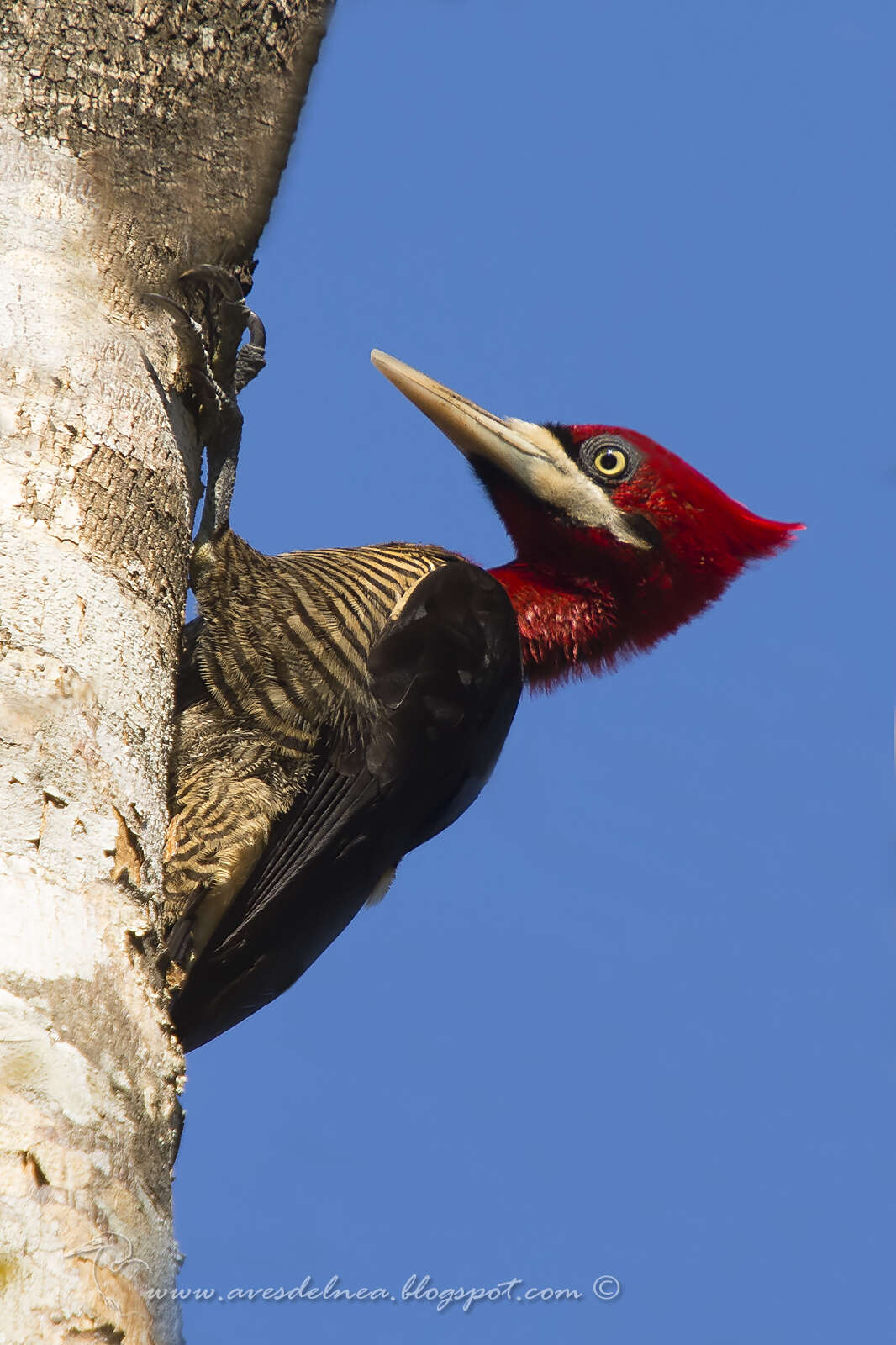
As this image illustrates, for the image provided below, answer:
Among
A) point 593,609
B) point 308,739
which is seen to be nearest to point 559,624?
point 593,609

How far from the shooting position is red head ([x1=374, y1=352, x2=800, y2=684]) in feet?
16.6

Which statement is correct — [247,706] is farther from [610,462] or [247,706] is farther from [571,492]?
[610,462]

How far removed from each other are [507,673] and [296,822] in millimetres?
879

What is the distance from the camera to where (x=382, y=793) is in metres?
3.90

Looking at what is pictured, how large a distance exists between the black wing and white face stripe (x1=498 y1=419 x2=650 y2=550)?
906 mm

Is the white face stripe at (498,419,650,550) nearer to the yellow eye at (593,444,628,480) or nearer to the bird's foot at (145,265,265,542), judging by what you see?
the yellow eye at (593,444,628,480)

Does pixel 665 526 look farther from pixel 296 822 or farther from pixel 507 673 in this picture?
pixel 296 822

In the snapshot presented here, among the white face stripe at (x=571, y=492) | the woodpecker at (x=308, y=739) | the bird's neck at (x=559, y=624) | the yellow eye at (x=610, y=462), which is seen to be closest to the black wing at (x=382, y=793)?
the woodpecker at (x=308, y=739)

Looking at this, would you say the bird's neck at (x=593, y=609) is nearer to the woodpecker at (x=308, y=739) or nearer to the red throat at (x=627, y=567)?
the red throat at (x=627, y=567)

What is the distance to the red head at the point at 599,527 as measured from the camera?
5066 mm

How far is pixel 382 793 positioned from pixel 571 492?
5.79 feet

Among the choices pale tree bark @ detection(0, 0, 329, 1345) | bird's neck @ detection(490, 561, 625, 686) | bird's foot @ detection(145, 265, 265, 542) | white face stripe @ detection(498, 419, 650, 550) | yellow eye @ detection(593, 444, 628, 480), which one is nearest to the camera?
pale tree bark @ detection(0, 0, 329, 1345)

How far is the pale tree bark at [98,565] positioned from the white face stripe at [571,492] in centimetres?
183

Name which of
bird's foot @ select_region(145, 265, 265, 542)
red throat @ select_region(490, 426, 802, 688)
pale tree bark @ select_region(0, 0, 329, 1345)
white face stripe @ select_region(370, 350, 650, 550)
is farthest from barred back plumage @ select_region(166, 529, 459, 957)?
white face stripe @ select_region(370, 350, 650, 550)
